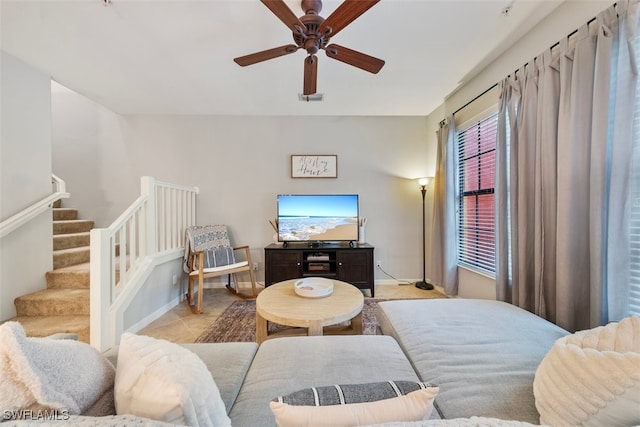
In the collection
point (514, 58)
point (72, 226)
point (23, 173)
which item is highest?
point (514, 58)

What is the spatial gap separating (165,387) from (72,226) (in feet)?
12.3

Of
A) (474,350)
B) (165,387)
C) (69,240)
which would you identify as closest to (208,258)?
(69,240)

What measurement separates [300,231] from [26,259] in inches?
108

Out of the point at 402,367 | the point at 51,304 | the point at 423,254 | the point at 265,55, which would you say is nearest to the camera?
the point at 402,367

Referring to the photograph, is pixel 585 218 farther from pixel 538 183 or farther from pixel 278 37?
pixel 278 37

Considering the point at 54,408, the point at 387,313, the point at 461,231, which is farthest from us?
the point at 461,231

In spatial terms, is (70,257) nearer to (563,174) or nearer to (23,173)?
(23,173)

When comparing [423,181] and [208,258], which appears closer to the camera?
[208,258]

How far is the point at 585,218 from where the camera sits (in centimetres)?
138

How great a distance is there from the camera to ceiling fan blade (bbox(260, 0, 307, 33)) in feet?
4.10

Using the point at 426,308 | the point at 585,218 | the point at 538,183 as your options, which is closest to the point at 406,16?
the point at 538,183

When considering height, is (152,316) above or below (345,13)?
below

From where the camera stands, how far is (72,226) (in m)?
2.96

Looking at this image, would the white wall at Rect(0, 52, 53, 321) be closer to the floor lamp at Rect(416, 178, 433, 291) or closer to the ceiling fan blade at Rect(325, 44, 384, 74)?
the ceiling fan blade at Rect(325, 44, 384, 74)
